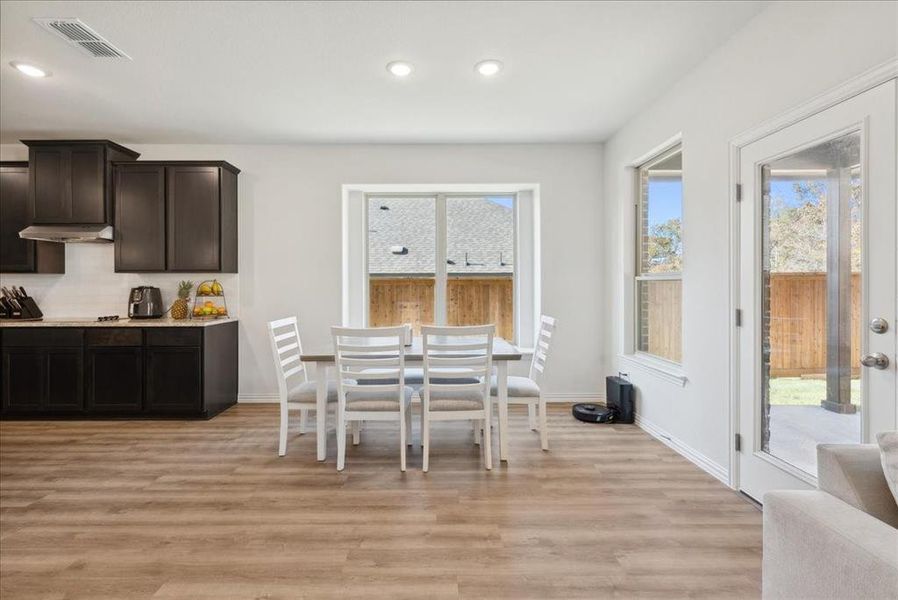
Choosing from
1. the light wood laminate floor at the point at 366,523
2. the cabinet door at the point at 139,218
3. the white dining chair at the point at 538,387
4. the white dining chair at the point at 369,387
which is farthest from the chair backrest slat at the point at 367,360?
the cabinet door at the point at 139,218

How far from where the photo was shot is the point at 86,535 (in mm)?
2213

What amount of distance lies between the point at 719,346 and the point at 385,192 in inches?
A: 140

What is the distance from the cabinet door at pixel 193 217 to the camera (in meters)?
Answer: 4.39

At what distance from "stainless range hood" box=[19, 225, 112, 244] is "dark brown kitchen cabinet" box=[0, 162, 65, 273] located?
176 millimetres

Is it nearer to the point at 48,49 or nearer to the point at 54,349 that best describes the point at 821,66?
the point at 48,49

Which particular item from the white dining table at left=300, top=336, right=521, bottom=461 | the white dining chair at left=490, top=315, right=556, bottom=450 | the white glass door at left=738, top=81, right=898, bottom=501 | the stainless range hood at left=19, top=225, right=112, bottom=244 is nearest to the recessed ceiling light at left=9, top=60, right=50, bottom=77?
the stainless range hood at left=19, top=225, right=112, bottom=244

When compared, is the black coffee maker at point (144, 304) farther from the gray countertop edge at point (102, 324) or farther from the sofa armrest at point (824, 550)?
the sofa armrest at point (824, 550)

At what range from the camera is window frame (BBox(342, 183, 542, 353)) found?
5027mm

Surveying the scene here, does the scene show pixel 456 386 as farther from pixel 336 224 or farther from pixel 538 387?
pixel 336 224

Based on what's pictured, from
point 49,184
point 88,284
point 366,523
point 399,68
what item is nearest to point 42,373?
point 88,284

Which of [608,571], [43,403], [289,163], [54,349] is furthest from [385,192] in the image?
[608,571]

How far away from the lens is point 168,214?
14.4 feet

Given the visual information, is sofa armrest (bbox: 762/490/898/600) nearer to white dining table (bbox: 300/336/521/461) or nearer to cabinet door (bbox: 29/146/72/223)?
white dining table (bbox: 300/336/521/461)

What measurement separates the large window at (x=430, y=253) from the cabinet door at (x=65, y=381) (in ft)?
8.74
